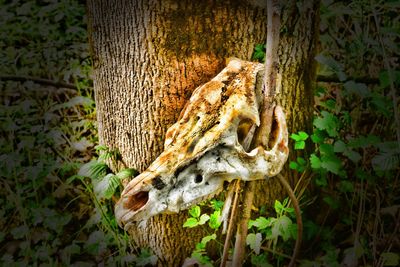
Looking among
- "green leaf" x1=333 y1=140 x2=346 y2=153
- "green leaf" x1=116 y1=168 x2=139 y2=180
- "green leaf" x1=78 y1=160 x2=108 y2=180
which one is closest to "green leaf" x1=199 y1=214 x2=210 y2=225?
"green leaf" x1=116 y1=168 x2=139 y2=180

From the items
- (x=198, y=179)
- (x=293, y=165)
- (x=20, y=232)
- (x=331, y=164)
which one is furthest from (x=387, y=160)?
(x=20, y=232)

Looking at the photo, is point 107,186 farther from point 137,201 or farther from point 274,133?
point 274,133

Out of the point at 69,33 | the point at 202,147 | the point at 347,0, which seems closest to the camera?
the point at 202,147

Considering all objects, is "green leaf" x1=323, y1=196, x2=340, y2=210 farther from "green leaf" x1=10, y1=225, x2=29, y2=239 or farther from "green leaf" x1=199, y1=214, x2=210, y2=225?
"green leaf" x1=10, y1=225, x2=29, y2=239

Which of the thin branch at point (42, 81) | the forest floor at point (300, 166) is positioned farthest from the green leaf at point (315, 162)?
the thin branch at point (42, 81)

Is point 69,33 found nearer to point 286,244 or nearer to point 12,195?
point 12,195

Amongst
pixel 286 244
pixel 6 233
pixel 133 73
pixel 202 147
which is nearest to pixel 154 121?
pixel 133 73
